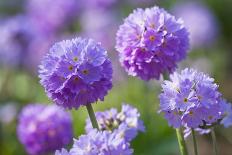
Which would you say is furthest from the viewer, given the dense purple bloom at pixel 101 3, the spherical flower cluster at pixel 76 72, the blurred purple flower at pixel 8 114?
the dense purple bloom at pixel 101 3

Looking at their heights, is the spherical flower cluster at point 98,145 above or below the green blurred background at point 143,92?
below

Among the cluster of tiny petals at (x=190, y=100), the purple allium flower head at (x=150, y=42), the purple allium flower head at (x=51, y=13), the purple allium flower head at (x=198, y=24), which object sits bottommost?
the cluster of tiny petals at (x=190, y=100)

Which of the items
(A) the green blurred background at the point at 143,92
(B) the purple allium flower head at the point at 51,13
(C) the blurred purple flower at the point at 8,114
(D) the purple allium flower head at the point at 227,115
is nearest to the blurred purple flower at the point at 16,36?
(A) the green blurred background at the point at 143,92

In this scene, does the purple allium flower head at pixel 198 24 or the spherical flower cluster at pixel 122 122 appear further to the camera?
the purple allium flower head at pixel 198 24

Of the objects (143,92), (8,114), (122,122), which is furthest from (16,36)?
(122,122)

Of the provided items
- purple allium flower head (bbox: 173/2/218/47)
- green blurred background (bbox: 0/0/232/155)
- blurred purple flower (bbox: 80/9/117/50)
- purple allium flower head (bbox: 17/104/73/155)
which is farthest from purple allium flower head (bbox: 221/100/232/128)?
purple allium flower head (bbox: 173/2/218/47)

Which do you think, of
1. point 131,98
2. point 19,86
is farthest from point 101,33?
point 131,98

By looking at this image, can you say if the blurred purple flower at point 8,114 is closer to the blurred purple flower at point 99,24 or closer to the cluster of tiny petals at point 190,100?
the blurred purple flower at point 99,24

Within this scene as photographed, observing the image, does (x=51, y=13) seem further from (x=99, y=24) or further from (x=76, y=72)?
(x=76, y=72)

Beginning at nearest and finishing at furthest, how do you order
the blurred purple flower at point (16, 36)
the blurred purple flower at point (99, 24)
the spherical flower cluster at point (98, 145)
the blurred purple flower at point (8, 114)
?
the spherical flower cluster at point (98, 145) → the blurred purple flower at point (8, 114) → the blurred purple flower at point (16, 36) → the blurred purple flower at point (99, 24)
